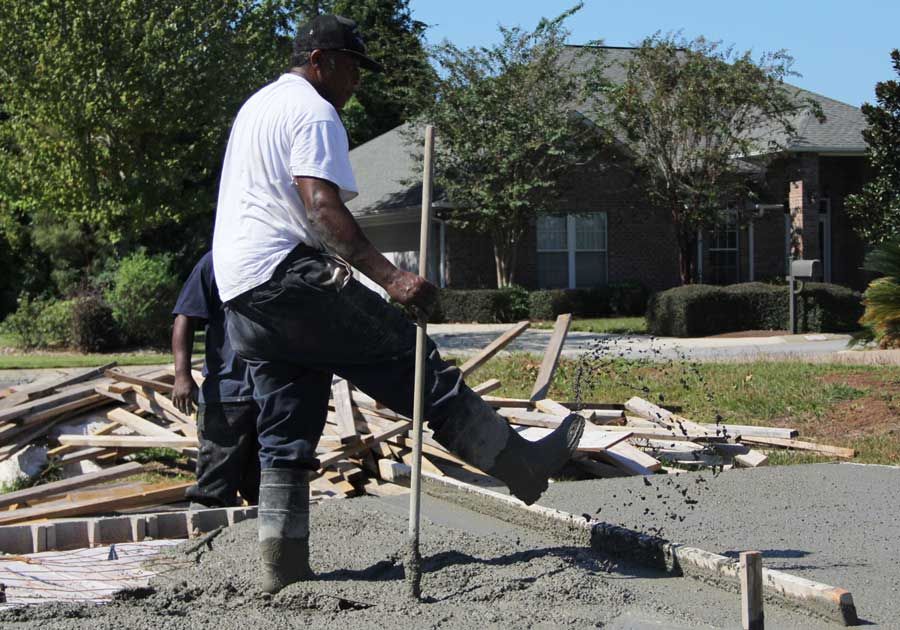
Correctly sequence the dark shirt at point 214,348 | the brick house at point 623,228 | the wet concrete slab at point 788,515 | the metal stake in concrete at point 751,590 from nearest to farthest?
the metal stake in concrete at point 751,590 → the wet concrete slab at point 788,515 → the dark shirt at point 214,348 → the brick house at point 623,228

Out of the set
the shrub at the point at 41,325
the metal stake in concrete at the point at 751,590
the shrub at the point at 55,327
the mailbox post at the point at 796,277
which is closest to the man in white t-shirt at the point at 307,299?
the metal stake in concrete at the point at 751,590

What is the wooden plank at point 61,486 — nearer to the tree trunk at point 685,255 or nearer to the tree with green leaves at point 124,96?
the tree with green leaves at point 124,96

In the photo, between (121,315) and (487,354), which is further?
(121,315)

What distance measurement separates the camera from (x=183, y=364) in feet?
21.1

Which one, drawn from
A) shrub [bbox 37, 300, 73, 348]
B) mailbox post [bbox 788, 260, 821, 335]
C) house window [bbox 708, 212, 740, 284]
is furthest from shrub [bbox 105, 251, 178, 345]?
house window [bbox 708, 212, 740, 284]

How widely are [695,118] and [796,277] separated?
6264 millimetres

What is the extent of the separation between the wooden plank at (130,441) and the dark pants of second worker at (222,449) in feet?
4.28

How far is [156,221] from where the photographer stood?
73.6 ft

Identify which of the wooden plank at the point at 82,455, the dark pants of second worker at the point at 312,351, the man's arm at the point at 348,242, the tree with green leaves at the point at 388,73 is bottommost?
the wooden plank at the point at 82,455

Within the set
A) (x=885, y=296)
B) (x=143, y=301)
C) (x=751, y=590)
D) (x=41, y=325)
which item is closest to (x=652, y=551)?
(x=751, y=590)

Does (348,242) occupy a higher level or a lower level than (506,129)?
lower

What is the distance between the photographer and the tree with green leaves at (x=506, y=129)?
27.0 meters

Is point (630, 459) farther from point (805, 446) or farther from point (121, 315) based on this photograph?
point (121, 315)

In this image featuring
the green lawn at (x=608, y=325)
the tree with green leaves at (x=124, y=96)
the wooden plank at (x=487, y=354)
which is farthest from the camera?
the green lawn at (x=608, y=325)
